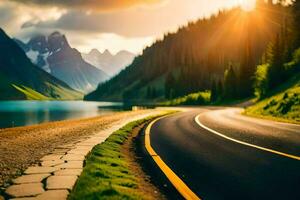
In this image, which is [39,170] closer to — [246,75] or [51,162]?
[51,162]

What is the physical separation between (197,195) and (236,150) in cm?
563

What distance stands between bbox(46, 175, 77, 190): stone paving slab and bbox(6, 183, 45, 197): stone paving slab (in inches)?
7.8

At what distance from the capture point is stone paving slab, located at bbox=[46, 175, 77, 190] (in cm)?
718

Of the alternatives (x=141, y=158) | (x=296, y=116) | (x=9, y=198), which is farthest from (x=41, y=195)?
(x=296, y=116)

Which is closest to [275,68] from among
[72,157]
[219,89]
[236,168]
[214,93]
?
[219,89]

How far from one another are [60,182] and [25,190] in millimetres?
821

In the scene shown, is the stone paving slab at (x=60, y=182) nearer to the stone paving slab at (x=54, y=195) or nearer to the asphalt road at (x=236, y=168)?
the stone paving slab at (x=54, y=195)

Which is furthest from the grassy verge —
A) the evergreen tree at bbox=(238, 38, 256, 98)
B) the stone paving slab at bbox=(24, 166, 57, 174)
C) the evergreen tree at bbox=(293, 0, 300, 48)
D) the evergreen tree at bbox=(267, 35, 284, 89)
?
the evergreen tree at bbox=(238, 38, 256, 98)

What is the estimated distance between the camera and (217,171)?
903 centimetres

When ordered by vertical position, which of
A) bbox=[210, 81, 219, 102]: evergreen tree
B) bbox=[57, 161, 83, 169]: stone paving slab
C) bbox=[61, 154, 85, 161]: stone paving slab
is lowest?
bbox=[57, 161, 83, 169]: stone paving slab

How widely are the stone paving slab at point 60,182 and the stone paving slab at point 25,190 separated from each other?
0.20 metres

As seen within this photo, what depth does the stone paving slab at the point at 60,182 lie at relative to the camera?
718 cm

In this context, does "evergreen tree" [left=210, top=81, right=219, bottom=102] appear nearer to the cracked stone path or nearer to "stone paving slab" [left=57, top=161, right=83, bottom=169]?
the cracked stone path

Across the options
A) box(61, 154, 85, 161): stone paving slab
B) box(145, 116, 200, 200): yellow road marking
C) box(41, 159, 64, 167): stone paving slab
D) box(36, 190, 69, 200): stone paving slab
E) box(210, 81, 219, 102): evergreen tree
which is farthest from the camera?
box(210, 81, 219, 102): evergreen tree
